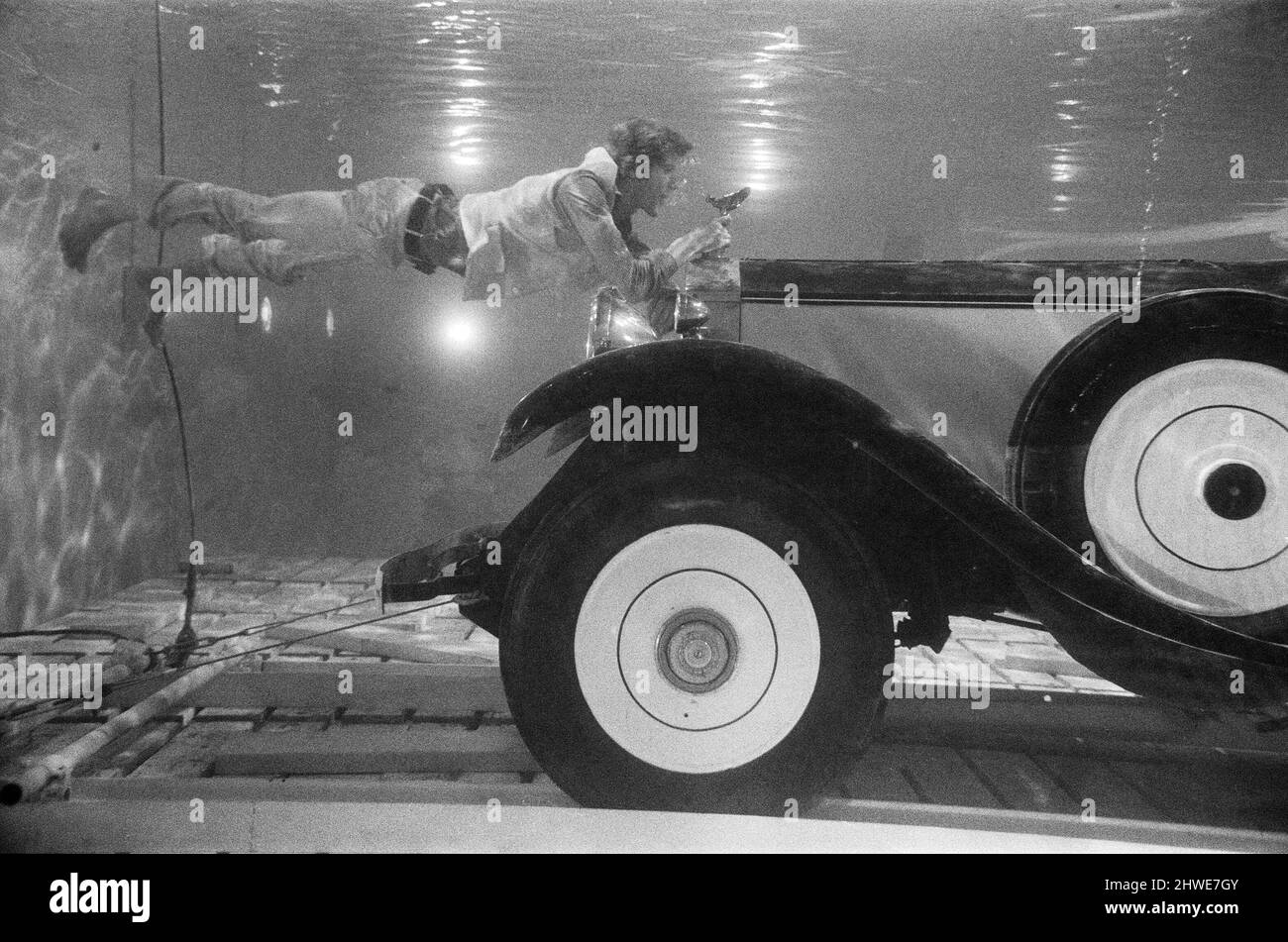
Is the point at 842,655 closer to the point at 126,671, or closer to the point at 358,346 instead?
the point at 358,346

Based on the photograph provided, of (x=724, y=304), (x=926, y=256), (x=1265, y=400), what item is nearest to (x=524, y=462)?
(x=724, y=304)

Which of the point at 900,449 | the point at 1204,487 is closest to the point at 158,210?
the point at 900,449

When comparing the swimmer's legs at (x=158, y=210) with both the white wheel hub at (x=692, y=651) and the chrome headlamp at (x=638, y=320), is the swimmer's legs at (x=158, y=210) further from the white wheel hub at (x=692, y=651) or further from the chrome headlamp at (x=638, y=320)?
the white wheel hub at (x=692, y=651)

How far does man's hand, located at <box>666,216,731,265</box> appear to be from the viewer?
1.47 m

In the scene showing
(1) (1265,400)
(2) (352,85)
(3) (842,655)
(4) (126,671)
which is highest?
(2) (352,85)

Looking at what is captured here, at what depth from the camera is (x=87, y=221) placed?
2.05m

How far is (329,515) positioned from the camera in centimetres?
190
